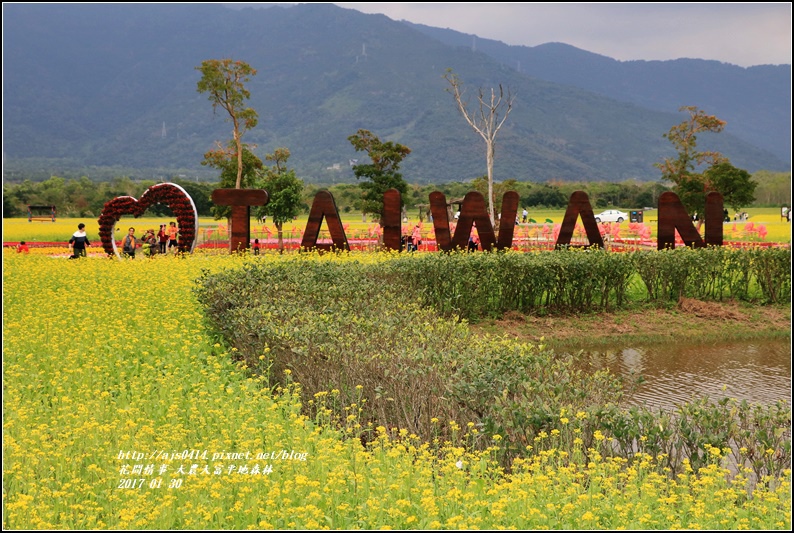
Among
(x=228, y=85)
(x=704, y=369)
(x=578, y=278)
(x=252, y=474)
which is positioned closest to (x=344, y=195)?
(x=228, y=85)

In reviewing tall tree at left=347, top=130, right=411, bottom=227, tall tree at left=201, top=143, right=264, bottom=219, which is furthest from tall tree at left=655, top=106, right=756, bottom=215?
tall tree at left=201, top=143, right=264, bottom=219

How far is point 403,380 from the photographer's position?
6.73m

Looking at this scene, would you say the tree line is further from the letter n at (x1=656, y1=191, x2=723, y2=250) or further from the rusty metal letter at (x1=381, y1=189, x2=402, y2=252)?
the rusty metal letter at (x1=381, y1=189, x2=402, y2=252)

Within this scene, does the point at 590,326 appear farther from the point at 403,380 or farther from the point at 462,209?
the point at 403,380

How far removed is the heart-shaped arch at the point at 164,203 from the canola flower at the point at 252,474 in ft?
36.7

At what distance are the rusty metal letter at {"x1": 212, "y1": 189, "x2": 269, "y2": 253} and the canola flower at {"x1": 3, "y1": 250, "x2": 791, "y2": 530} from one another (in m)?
10.6

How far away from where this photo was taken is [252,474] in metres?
4.96

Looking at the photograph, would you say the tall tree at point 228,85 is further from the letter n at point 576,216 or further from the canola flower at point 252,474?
the canola flower at point 252,474

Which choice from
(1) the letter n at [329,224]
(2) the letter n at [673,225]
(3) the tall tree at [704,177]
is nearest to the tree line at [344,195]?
(3) the tall tree at [704,177]

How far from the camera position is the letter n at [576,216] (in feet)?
61.6

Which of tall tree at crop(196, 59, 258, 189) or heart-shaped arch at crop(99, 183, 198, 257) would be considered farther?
tall tree at crop(196, 59, 258, 189)

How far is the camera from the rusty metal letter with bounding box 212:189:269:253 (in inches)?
758

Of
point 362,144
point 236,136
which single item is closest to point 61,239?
point 236,136

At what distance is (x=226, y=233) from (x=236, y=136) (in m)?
6.98
